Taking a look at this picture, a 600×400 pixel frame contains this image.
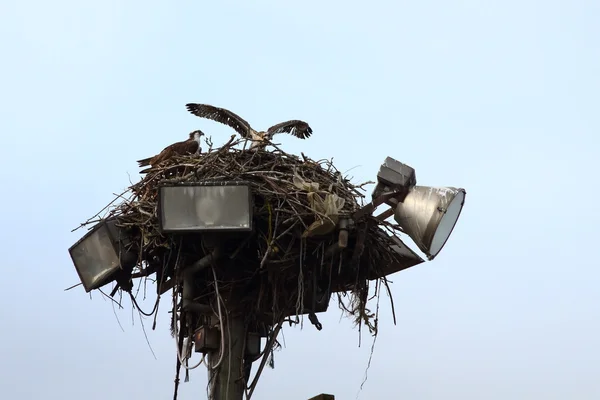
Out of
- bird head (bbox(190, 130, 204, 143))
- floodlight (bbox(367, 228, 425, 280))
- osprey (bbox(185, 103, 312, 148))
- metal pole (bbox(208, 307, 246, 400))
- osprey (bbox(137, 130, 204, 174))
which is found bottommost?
metal pole (bbox(208, 307, 246, 400))

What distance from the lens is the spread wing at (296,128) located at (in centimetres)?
1084

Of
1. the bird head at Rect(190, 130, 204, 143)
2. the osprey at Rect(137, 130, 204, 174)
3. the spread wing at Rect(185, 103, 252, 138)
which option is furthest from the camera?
the spread wing at Rect(185, 103, 252, 138)

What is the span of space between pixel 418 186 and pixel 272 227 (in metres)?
1.33

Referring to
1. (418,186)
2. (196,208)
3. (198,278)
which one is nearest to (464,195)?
(418,186)

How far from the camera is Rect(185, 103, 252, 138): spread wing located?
10.7 m

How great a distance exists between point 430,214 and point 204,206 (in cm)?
173

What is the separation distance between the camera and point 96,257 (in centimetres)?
752

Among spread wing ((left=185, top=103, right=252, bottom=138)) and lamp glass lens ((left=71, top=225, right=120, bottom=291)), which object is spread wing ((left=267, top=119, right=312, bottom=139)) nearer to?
spread wing ((left=185, top=103, right=252, bottom=138))

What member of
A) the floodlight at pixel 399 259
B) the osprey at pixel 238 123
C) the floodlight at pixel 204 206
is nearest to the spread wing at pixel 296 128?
the osprey at pixel 238 123

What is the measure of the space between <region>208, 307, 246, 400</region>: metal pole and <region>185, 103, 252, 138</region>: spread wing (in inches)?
141

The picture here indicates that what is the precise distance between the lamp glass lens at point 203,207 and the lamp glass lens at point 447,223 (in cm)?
143

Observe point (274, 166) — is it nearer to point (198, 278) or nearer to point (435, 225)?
point (198, 278)

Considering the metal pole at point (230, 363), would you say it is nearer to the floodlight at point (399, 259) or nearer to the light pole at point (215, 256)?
the light pole at point (215, 256)

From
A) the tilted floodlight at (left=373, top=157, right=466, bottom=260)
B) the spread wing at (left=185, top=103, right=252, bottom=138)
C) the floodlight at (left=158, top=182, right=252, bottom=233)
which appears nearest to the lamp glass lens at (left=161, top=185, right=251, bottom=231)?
the floodlight at (left=158, top=182, right=252, bottom=233)
